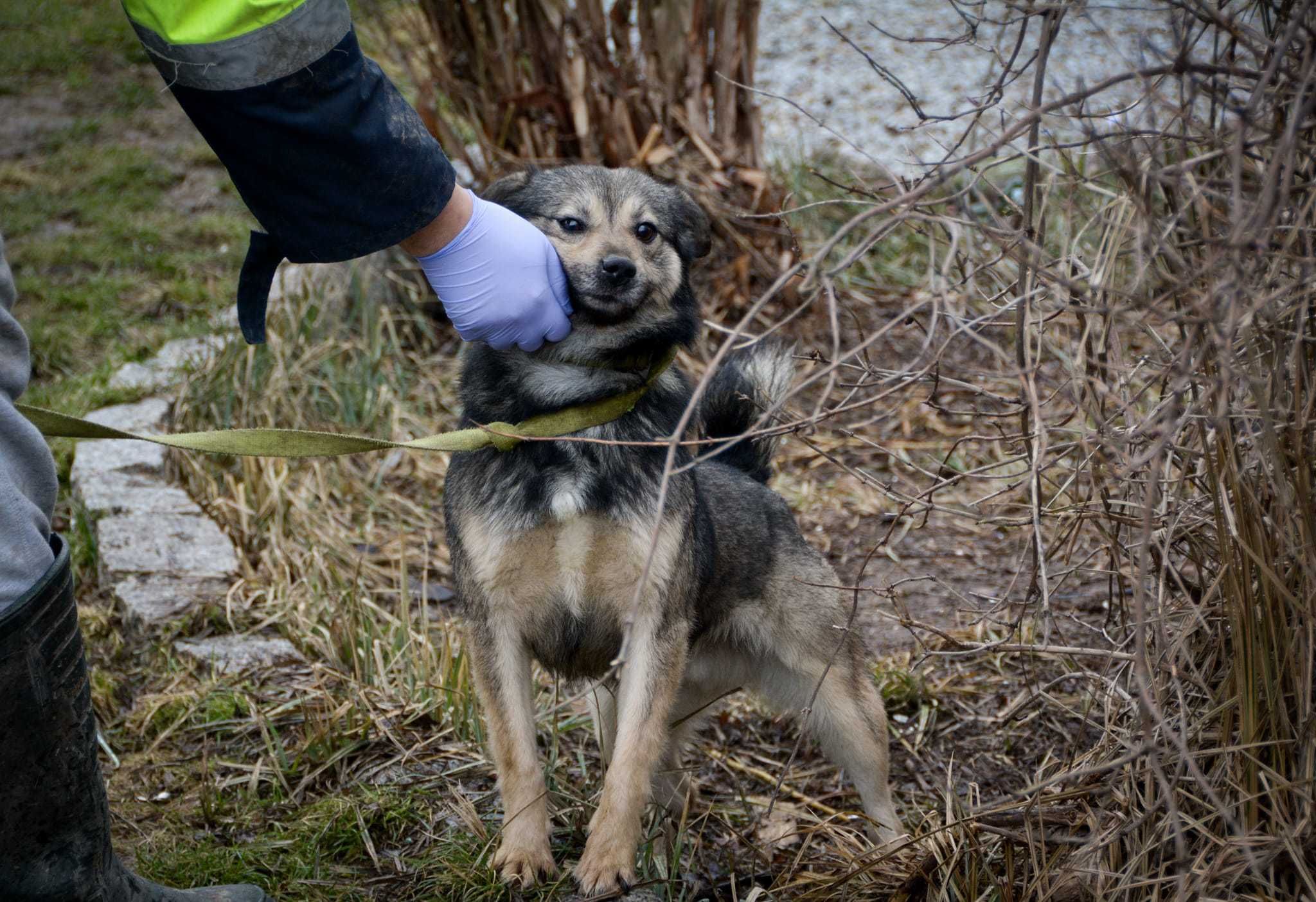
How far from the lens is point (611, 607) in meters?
2.79

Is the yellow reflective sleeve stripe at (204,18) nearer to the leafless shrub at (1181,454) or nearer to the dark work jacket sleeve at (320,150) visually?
the dark work jacket sleeve at (320,150)

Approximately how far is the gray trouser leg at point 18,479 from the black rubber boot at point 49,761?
1.4 inches

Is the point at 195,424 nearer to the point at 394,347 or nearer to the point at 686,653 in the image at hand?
the point at 394,347

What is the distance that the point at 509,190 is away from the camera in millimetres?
3467

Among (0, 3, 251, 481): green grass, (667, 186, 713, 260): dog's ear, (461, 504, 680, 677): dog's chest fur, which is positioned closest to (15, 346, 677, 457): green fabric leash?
(461, 504, 680, 677): dog's chest fur

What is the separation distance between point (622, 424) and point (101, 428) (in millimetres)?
1155

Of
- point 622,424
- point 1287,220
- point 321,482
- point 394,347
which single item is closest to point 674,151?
point 394,347

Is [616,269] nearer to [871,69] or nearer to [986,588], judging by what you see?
[986,588]

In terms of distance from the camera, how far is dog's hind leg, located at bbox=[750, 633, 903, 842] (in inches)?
133

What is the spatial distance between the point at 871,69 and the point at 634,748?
26.1ft

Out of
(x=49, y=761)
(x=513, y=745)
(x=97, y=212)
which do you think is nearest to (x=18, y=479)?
(x=49, y=761)

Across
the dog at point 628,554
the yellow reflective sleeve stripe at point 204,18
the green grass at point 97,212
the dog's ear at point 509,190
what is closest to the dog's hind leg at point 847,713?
the dog at point 628,554

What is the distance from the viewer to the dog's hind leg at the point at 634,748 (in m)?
2.65

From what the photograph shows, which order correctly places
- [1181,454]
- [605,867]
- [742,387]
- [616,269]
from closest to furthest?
1. [1181,454]
2. [605,867]
3. [616,269]
4. [742,387]
